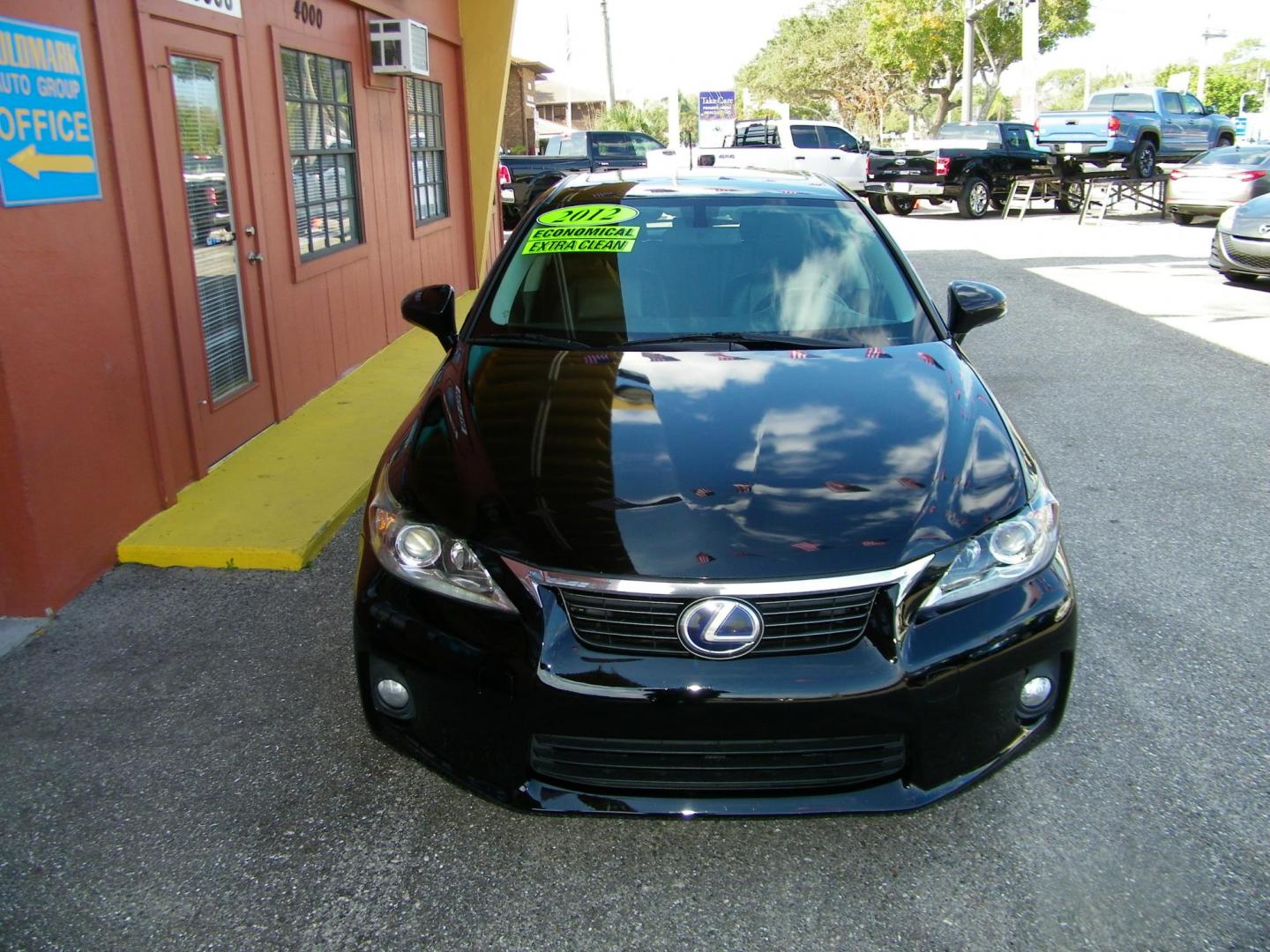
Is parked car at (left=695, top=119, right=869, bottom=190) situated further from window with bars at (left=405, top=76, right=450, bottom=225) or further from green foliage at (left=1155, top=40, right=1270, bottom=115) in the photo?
green foliage at (left=1155, top=40, right=1270, bottom=115)

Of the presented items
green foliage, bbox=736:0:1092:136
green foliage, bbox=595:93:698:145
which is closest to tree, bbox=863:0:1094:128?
green foliage, bbox=736:0:1092:136

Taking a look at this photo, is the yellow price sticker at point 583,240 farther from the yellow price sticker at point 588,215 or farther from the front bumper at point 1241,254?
the front bumper at point 1241,254

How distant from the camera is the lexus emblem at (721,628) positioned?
8.34ft

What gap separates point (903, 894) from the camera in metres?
2.79

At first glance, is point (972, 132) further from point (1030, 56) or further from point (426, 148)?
point (426, 148)

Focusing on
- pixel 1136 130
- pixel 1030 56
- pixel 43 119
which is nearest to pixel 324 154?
pixel 43 119

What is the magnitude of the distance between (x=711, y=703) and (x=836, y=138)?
22376mm

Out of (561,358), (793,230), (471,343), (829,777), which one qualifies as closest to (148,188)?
(471,343)

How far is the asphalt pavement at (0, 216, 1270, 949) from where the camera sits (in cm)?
269

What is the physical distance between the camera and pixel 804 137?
2323cm

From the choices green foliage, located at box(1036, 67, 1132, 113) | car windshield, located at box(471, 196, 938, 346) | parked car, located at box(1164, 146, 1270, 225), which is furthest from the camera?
green foliage, located at box(1036, 67, 1132, 113)

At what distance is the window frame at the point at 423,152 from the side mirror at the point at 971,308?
669cm

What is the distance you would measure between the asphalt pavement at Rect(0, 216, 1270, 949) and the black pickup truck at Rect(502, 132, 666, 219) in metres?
17.1

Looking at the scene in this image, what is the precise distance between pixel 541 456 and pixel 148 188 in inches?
124
